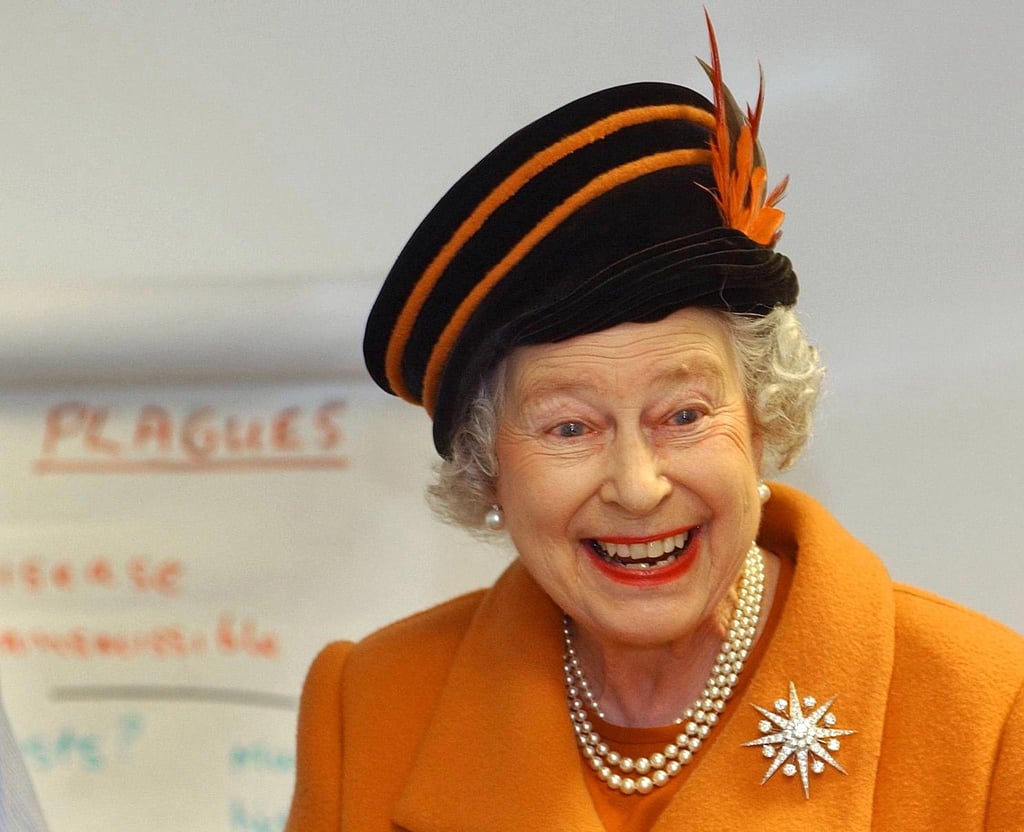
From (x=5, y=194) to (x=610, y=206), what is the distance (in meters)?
1.62

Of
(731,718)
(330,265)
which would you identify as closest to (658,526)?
(731,718)

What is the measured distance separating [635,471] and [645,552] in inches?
5.2


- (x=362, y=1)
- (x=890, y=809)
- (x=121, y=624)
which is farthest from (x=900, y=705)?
(x=362, y=1)

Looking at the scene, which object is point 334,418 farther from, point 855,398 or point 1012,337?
point 1012,337

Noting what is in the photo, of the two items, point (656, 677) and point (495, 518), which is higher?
point (495, 518)

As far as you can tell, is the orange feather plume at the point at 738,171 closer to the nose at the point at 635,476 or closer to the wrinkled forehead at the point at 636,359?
the wrinkled forehead at the point at 636,359

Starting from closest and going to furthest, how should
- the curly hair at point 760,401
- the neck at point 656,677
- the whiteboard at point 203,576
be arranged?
1. the curly hair at point 760,401
2. the neck at point 656,677
3. the whiteboard at point 203,576

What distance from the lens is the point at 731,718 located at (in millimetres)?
1685

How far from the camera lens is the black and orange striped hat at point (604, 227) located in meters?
1.57

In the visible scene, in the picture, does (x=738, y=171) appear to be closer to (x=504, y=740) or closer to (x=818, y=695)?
(x=818, y=695)

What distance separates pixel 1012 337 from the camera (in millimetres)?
2379

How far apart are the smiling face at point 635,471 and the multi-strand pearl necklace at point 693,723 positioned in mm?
105

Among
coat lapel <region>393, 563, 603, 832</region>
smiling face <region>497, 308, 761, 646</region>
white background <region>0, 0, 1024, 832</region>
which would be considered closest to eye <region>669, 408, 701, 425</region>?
smiling face <region>497, 308, 761, 646</region>

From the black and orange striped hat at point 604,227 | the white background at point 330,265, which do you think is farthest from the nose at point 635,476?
the white background at point 330,265
